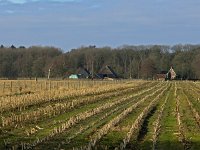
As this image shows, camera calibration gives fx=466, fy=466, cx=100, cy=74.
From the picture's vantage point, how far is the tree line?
14400 centimetres

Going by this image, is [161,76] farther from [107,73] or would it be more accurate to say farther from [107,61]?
[107,61]

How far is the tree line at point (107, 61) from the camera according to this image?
144000mm

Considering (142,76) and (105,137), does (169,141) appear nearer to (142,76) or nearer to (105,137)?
(105,137)

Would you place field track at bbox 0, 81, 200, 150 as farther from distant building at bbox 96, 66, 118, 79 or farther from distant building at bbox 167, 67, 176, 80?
distant building at bbox 96, 66, 118, 79

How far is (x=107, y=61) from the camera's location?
166000mm

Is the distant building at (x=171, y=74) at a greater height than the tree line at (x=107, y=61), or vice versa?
the tree line at (x=107, y=61)

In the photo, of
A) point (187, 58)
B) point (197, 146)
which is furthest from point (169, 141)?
point (187, 58)

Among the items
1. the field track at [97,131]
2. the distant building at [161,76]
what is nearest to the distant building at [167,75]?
the distant building at [161,76]

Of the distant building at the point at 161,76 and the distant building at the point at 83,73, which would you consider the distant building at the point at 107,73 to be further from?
the distant building at the point at 161,76

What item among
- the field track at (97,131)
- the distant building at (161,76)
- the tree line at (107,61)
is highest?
the tree line at (107,61)

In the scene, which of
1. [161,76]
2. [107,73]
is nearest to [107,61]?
[107,73]

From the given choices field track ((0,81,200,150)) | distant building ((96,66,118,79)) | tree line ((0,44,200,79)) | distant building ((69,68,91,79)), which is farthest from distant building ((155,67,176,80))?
field track ((0,81,200,150))

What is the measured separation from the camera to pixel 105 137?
15352mm

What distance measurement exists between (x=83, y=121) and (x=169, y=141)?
639 cm
